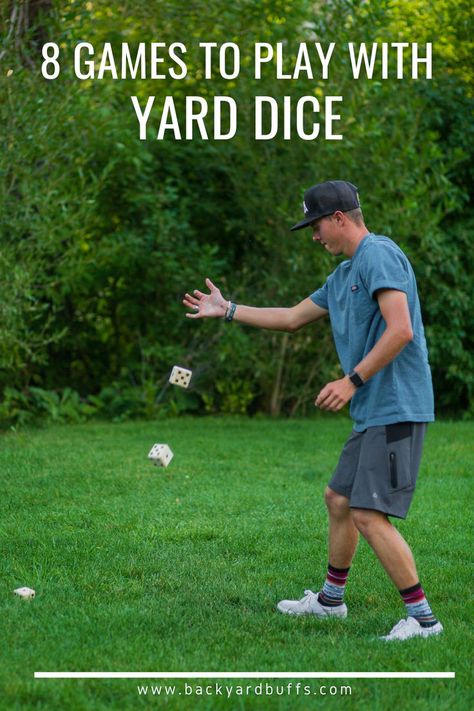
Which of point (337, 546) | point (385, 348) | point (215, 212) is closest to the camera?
point (385, 348)

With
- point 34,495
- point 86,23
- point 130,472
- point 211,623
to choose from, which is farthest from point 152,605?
point 86,23

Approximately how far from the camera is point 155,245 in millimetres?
12117

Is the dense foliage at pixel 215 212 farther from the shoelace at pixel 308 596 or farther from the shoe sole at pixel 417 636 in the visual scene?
the shoe sole at pixel 417 636

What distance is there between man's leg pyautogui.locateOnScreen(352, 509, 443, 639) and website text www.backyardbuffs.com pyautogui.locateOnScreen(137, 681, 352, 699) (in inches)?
26.2

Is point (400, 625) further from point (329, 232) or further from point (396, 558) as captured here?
point (329, 232)

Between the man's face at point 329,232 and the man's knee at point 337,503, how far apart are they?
102 cm

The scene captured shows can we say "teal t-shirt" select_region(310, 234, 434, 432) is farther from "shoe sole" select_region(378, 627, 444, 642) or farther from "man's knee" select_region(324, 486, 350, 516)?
"shoe sole" select_region(378, 627, 444, 642)

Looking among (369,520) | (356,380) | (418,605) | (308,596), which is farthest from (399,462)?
(308,596)

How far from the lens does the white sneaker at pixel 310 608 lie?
511 centimetres

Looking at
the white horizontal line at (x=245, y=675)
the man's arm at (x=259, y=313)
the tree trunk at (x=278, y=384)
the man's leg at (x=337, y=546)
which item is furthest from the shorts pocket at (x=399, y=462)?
the tree trunk at (x=278, y=384)

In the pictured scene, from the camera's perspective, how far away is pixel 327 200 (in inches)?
189

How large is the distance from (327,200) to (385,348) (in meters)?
0.71

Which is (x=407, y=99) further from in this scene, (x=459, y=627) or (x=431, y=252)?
(x=459, y=627)

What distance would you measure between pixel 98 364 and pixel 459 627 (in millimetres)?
8384
